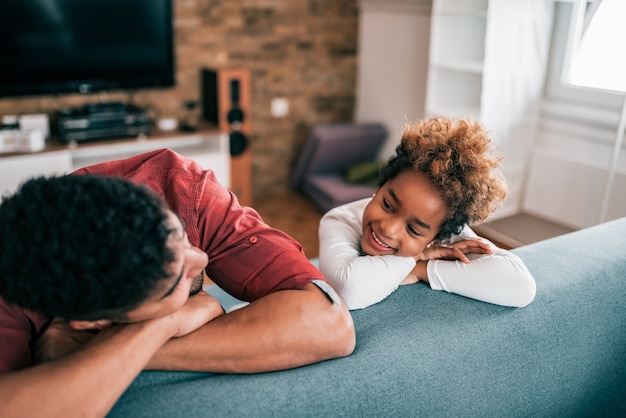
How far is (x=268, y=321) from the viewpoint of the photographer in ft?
2.82

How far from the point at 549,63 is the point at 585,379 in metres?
2.46

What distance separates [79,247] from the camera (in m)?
0.67

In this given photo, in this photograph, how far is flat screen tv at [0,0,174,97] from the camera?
2896 mm

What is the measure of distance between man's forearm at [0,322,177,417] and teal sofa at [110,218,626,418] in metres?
0.07

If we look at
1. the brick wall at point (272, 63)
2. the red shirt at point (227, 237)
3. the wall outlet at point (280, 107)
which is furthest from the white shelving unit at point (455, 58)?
the red shirt at point (227, 237)

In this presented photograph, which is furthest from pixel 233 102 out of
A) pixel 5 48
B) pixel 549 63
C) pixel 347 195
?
pixel 549 63

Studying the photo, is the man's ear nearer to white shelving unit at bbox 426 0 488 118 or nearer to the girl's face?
the girl's face

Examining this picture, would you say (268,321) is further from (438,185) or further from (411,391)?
(438,185)

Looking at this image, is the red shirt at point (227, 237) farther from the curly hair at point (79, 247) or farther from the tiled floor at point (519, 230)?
the tiled floor at point (519, 230)

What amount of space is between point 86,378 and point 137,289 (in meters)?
0.14

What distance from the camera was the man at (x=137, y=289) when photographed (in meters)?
0.68

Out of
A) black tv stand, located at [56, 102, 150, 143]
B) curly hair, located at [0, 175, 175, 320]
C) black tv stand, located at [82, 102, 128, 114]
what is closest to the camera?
curly hair, located at [0, 175, 175, 320]

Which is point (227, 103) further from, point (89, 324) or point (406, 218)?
point (89, 324)

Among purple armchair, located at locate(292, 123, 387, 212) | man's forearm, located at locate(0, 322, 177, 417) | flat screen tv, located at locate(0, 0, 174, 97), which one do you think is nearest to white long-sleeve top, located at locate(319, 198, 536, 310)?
man's forearm, located at locate(0, 322, 177, 417)
